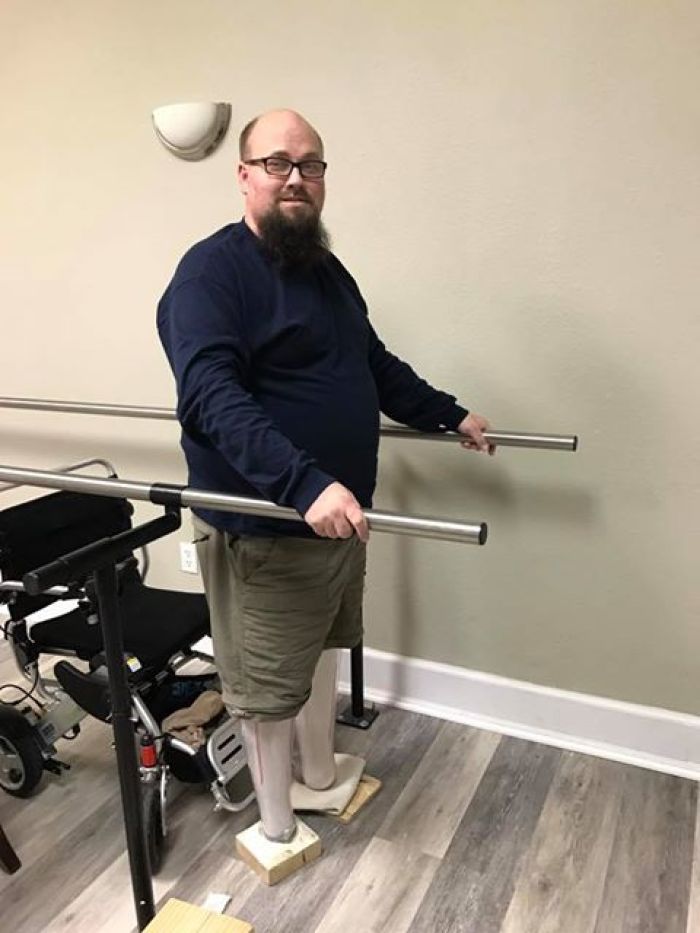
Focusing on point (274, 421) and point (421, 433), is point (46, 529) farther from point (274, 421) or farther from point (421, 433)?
point (421, 433)

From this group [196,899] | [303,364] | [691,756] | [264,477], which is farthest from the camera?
[691,756]

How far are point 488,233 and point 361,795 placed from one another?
1.36 meters

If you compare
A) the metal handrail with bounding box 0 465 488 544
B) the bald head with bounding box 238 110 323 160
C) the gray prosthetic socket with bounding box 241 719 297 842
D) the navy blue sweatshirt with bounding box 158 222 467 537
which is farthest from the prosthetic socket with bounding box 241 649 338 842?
the bald head with bounding box 238 110 323 160

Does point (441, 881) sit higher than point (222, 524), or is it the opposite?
point (222, 524)

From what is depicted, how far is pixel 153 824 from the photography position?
1710 mm

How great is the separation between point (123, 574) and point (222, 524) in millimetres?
720

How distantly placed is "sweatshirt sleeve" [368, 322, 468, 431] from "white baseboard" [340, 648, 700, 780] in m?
0.80

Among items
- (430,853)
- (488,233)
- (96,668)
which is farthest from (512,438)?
(96,668)

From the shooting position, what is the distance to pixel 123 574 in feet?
6.93

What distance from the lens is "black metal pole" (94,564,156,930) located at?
131cm

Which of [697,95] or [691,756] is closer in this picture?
→ [697,95]

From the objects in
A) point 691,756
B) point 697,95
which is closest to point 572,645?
point 691,756

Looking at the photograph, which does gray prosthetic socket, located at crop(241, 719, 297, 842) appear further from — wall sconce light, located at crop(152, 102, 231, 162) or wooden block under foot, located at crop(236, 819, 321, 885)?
wall sconce light, located at crop(152, 102, 231, 162)

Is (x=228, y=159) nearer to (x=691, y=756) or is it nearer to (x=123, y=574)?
(x=123, y=574)
